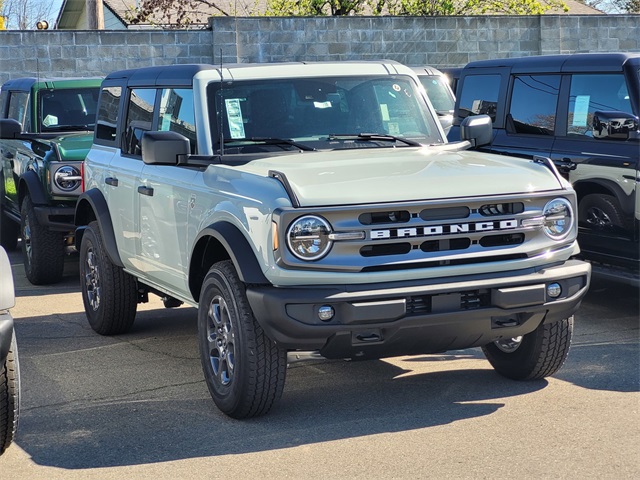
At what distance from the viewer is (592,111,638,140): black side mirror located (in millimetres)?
8172

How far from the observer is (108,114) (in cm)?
862

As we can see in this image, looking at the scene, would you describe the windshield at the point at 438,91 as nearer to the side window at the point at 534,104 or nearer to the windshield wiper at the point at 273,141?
the side window at the point at 534,104

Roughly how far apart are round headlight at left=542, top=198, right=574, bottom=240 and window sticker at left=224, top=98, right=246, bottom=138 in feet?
6.25

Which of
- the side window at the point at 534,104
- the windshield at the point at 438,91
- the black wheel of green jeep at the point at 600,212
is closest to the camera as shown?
the black wheel of green jeep at the point at 600,212

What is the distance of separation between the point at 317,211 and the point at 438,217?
0.65 meters

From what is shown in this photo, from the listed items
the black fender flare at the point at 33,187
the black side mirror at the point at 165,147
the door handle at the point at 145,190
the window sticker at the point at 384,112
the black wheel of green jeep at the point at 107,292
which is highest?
the window sticker at the point at 384,112

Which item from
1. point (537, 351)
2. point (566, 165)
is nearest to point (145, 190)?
point (537, 351)

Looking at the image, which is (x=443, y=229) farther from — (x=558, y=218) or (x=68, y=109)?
(x=68, y=109)

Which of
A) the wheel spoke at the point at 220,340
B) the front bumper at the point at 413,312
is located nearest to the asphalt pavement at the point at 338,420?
the wheel spoke at the point at 220,340

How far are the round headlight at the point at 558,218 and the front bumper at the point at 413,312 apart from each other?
0.19m

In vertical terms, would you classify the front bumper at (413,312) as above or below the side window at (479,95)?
below

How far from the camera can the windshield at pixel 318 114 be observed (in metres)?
6.80

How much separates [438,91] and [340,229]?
9.06m

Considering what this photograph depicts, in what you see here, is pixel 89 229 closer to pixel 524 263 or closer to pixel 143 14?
pixel 524 263
